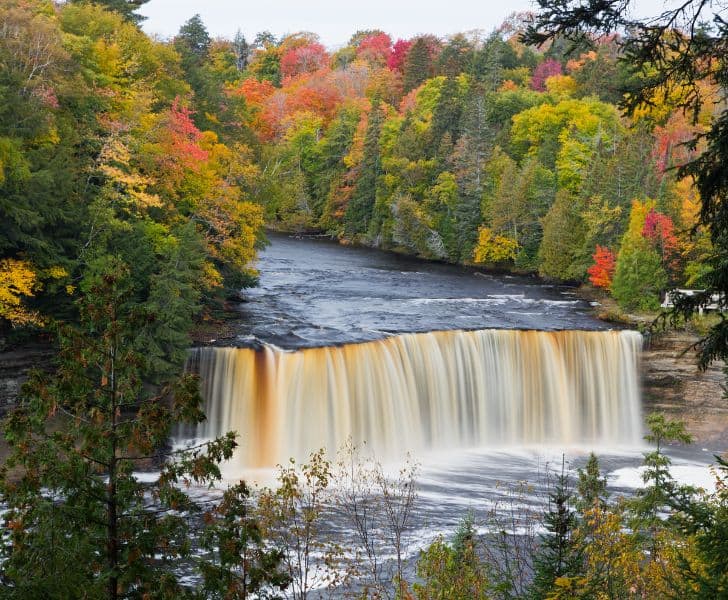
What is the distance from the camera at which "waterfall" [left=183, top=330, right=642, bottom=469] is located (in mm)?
25562

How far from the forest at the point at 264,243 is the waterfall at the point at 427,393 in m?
2.04

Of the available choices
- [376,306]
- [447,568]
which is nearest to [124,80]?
[376,306]

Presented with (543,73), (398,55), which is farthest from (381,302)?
(398,55)

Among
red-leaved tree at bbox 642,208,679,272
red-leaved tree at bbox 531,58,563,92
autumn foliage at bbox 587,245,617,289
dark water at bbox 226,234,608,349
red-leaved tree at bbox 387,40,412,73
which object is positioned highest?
red-leaved tree at bbox 387,40,412,73

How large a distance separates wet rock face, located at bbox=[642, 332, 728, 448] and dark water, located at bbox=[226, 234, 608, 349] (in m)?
2.74

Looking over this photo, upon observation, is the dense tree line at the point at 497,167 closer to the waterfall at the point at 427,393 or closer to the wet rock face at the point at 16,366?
the waterfall at the point at 427,393

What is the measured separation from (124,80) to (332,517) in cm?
1958

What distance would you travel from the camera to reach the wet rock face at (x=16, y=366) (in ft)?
76.6

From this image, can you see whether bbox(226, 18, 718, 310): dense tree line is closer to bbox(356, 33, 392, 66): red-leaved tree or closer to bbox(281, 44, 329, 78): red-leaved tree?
bbox(356, 33, 392, 66): red-leaved tree

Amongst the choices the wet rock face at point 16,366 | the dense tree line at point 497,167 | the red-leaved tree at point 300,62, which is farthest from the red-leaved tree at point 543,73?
the wet rock face at point 16,366

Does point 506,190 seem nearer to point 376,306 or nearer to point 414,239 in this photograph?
point 414,239

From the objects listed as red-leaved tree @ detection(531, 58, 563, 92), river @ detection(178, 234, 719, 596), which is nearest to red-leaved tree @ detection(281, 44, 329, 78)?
red-leaved tree @ detection(531, 58, 563, 92)

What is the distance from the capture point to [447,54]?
7338 cm

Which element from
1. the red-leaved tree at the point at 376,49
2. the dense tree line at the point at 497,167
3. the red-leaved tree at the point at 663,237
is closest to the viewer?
the red-leaved tree at the point at 663,237
